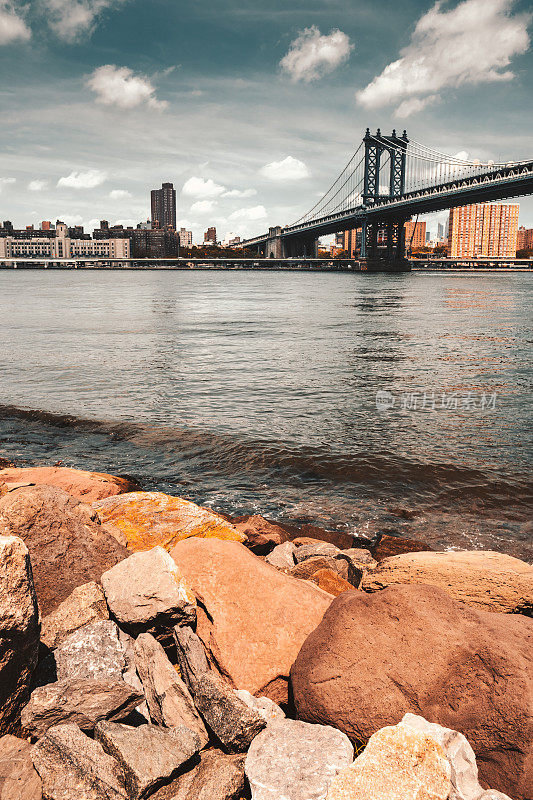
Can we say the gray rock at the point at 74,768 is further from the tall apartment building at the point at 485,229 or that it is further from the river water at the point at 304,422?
the tall apartment building at the point at 485,229

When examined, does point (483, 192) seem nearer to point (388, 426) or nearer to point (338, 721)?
point (388, 426)

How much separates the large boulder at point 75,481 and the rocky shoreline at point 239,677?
2.87 metres

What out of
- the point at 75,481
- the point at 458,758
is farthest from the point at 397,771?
the point at 75,481

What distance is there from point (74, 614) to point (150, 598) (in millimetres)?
435

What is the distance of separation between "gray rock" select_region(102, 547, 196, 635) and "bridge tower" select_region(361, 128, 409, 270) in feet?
344

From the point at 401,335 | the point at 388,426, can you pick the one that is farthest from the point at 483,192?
the point at 388,426

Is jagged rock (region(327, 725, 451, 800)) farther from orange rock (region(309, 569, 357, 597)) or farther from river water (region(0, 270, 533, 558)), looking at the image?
river water (region(0, 270, 533, 558))

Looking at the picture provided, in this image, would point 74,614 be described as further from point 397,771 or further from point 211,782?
point 397,771

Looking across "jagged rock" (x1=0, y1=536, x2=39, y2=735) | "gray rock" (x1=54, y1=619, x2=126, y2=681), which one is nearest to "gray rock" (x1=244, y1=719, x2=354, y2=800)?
"gray rock" (x1=54, y1=619, x2=126, y2=681)

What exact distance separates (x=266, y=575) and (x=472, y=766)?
5.11ft

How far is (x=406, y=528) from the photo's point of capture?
683cm

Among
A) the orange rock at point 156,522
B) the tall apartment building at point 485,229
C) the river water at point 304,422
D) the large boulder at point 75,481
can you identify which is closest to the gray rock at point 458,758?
the orange rock at point 156,522

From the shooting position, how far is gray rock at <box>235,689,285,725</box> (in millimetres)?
2926

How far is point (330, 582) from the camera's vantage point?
442cm
